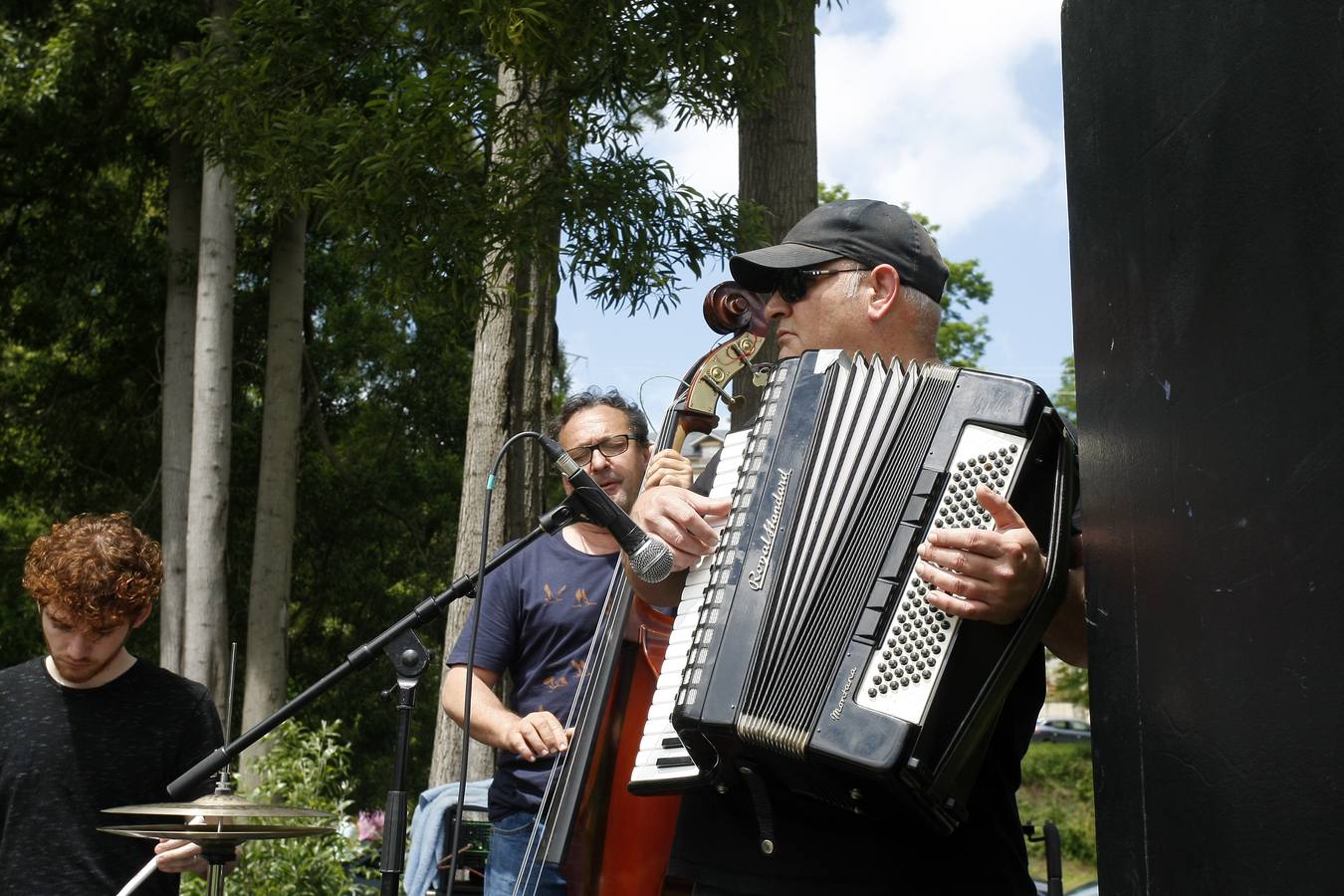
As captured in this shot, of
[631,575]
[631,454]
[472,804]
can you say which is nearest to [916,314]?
[631,575]

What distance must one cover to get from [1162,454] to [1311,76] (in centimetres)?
42

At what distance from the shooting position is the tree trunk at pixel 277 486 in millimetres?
13812

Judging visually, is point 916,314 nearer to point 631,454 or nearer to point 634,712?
point 634,712

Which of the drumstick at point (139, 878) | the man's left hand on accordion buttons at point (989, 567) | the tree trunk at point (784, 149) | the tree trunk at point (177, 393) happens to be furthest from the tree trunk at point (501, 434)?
the tree trunk at point (177, 393)

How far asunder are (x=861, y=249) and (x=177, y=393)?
12667 millimetres

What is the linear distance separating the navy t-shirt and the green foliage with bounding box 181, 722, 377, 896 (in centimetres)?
310

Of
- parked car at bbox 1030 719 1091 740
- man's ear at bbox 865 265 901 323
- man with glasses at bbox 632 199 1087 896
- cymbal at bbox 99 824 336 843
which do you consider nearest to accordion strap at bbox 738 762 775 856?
man with glasses at bbox 632 199 1087 896

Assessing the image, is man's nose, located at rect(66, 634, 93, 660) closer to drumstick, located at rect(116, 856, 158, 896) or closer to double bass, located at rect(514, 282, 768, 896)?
drumstick, located at rect(116, 856, 158, 896)

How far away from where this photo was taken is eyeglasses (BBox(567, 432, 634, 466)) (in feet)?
14.1

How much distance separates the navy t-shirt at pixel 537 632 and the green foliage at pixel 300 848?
10.2 feet

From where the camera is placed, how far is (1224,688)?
1421 millimetres

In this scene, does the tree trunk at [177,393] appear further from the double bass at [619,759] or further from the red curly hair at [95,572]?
the double bass at [619,759]

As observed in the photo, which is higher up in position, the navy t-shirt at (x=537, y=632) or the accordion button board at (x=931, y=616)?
the accordion button board at (x=931, y=616)

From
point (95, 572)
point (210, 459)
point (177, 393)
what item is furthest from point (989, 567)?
point (177, 393)
